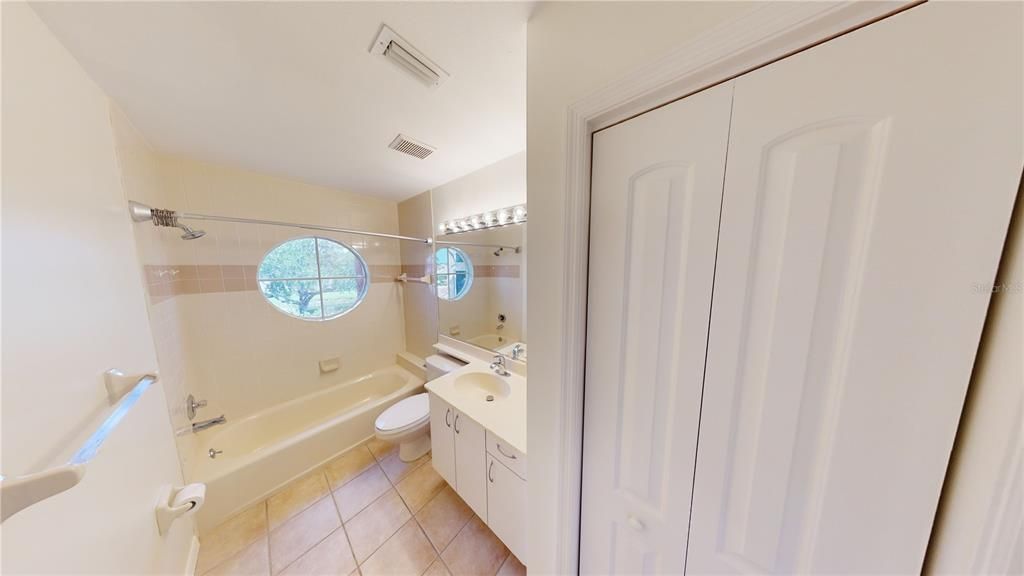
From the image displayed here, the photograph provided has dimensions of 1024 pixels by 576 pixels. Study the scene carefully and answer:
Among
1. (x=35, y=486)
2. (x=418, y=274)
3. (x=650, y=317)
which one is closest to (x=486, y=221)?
(x=418, y=274)

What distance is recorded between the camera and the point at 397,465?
6.38ft

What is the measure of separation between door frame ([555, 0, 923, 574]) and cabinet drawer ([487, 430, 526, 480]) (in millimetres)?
229

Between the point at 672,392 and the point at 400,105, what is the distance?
1.54m

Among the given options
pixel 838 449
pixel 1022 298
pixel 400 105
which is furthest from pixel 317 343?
pixel 1022 298

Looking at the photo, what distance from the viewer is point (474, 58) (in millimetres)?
961

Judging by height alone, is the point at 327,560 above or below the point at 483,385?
below

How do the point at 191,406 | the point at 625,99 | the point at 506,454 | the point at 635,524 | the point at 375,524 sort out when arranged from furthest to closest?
the point at 191,406, the point at 375,524, the point at 506,454, the point at 635,524, the point at 625,99

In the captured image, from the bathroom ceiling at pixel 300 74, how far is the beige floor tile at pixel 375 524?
2.22 m

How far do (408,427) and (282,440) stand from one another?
0.90 m

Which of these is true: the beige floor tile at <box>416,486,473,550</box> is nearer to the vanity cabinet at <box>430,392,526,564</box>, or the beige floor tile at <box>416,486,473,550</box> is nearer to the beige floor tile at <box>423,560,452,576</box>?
the beige floor tile at <box>423,560,452,576</box>

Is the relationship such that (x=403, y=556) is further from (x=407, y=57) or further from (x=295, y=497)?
(x=407, y=57)

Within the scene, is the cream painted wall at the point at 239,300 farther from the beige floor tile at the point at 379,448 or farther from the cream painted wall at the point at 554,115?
the cream painted wall at the point at 554,115

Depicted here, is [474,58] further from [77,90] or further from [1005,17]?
[77,90]

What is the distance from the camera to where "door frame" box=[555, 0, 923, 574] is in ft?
1.43
